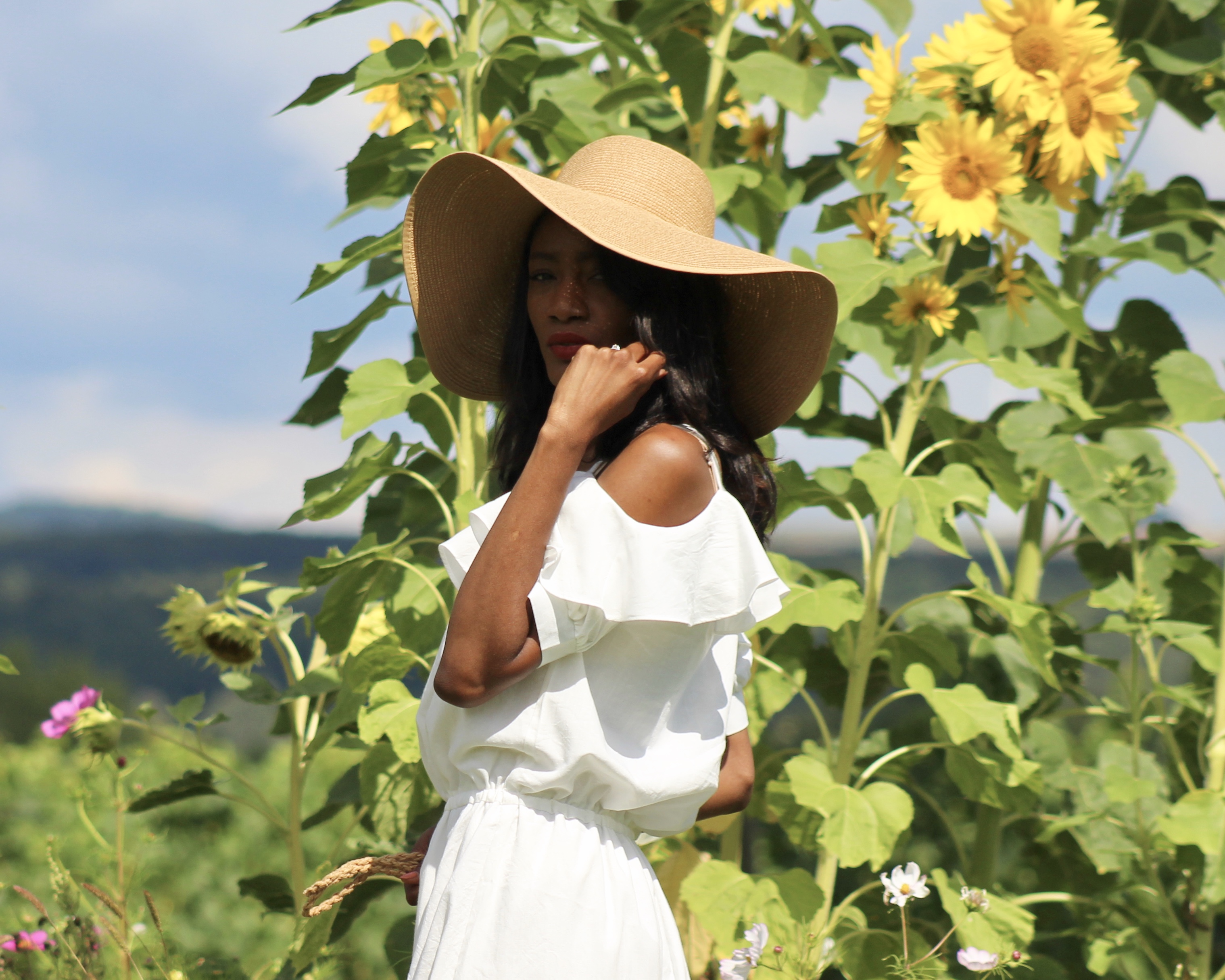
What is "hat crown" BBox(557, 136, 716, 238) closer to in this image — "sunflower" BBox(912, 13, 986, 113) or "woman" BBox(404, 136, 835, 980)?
"woman" BBox(404, 136, 835, 980)

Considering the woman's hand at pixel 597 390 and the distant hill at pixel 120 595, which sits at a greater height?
the woman's hand at pixel 597 390

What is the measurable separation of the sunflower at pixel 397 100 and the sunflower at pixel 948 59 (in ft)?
3.29

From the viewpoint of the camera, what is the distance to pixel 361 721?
6.60ft

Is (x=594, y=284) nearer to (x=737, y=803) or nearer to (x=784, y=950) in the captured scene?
(x=737, y=803)

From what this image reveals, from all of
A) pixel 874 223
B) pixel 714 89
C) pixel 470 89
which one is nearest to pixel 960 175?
pixel 874 223

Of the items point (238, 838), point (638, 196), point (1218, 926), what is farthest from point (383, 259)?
point (1218, 926)

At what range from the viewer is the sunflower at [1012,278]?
222cm

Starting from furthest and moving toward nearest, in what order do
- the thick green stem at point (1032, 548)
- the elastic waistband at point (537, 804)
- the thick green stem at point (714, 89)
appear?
the thick green stem at point (1032, 548) → the thick green stem at point (714, 89) → the elastic waistband at point (537, 804)

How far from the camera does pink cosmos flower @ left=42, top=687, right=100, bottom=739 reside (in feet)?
7.85

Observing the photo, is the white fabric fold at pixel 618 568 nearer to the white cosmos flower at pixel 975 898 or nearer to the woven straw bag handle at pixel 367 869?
the woven straw bag handle at pixel 367 869

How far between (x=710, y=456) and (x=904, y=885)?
1000mm

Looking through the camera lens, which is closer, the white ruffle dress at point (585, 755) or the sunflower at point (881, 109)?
the white ruffle dress at point (585, 755)

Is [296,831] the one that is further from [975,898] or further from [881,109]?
[881,109]

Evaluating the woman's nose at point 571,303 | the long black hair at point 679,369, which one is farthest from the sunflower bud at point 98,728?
the woman's nose at point 571,303
